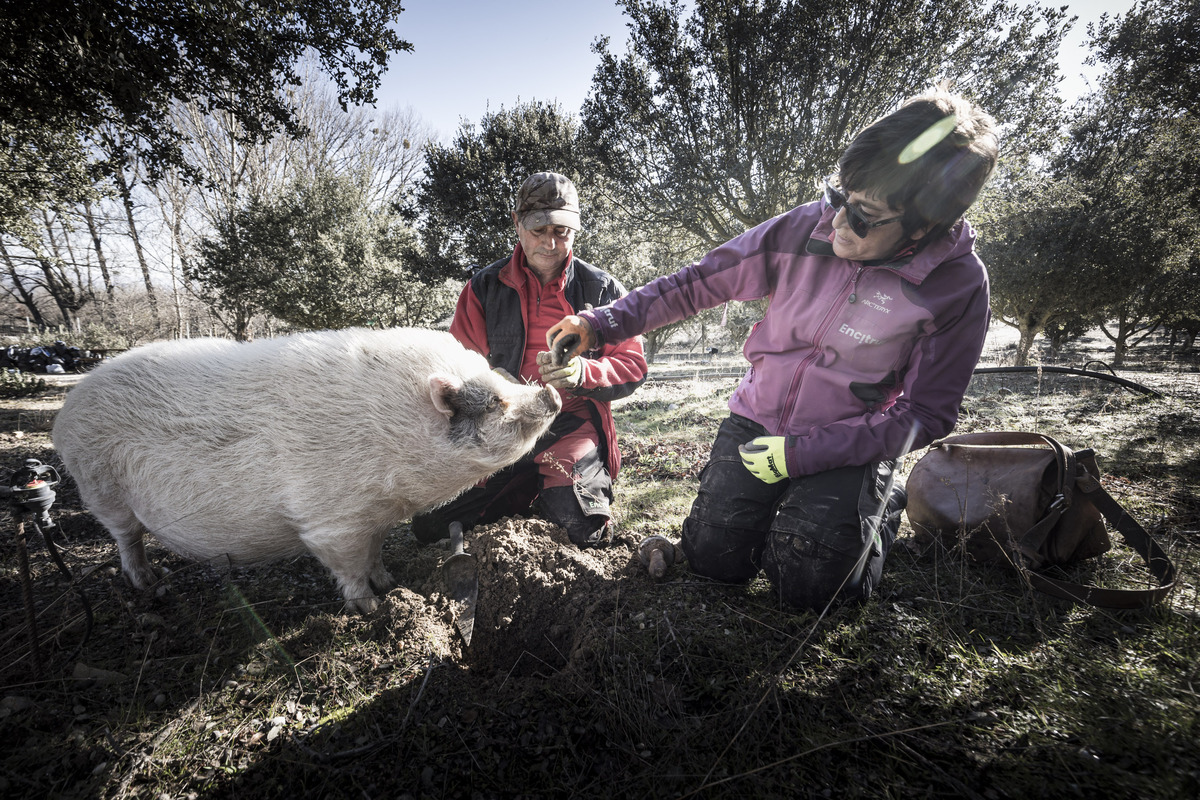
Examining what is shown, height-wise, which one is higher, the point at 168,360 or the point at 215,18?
the point at 215,18

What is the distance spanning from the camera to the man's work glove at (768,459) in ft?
7.49

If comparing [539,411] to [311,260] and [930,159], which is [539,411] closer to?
[930,159]

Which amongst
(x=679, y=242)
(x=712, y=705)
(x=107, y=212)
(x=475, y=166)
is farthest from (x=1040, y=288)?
(x=107, y=212)

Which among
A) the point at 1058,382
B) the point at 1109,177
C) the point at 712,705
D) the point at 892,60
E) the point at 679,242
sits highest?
the point at 892,60

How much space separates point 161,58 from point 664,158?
9.98 meters

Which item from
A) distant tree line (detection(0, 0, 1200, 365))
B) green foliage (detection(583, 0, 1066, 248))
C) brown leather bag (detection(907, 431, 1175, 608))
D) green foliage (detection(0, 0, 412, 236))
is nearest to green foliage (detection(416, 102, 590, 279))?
distant tree line (detection(0, 0, 1200, 365))

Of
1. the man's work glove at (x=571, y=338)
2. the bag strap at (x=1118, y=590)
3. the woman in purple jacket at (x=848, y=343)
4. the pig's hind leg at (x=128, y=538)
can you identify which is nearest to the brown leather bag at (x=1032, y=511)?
the bag strap at (x=1118, y=590)

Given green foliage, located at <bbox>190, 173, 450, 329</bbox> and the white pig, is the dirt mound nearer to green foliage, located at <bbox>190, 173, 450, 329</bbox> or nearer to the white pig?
the white pig

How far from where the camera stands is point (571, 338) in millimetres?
2793

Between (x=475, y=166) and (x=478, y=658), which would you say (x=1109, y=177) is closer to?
(x=475, y=166)

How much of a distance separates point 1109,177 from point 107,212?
39.3 m

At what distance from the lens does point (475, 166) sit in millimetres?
14039

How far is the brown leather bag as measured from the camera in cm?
227

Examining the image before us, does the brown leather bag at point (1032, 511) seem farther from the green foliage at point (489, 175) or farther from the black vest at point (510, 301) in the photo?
the green foliage at point (489, 175)
